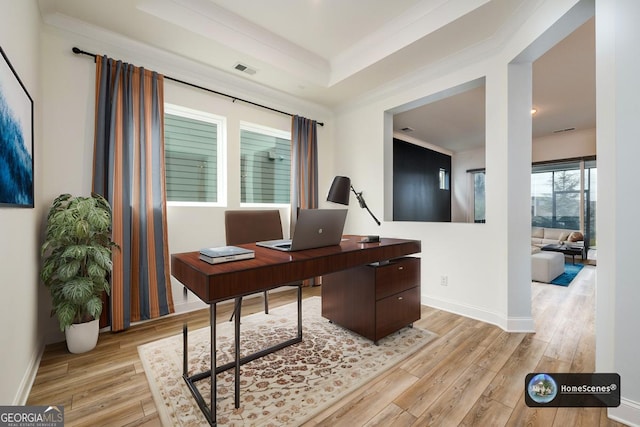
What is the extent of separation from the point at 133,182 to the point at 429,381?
2.83m

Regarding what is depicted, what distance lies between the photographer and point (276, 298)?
3.35 metres

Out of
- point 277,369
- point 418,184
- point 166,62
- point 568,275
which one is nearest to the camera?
point 277,369

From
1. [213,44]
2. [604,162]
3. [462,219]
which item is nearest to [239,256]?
[604,162]

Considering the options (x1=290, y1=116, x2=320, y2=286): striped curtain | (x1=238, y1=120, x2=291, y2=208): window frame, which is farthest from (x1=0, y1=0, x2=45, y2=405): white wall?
(x1=290, y1=116, x2=320, y2=286): striped curtain

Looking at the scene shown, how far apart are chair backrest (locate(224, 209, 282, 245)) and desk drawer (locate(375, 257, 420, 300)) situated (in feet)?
3.89

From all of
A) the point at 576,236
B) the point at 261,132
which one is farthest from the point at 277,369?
the point at 576,236

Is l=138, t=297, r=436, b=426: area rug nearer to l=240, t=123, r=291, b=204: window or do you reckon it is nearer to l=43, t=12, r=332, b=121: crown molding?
l=240, t=123, r=291, b=204: window

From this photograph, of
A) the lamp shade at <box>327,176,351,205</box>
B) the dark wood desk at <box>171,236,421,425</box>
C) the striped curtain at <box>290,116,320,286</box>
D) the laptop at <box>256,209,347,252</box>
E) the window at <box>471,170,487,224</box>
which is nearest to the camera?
the dark wood desk at <box>171,236,421,425</box>

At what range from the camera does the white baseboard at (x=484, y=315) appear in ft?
7.86

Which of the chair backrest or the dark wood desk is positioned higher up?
the chair backrest

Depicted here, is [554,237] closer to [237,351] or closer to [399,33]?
[399,33]

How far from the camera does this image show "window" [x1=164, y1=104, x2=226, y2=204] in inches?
113

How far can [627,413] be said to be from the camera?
52.9 inches

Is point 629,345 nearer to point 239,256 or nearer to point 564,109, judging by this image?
point 239,256
